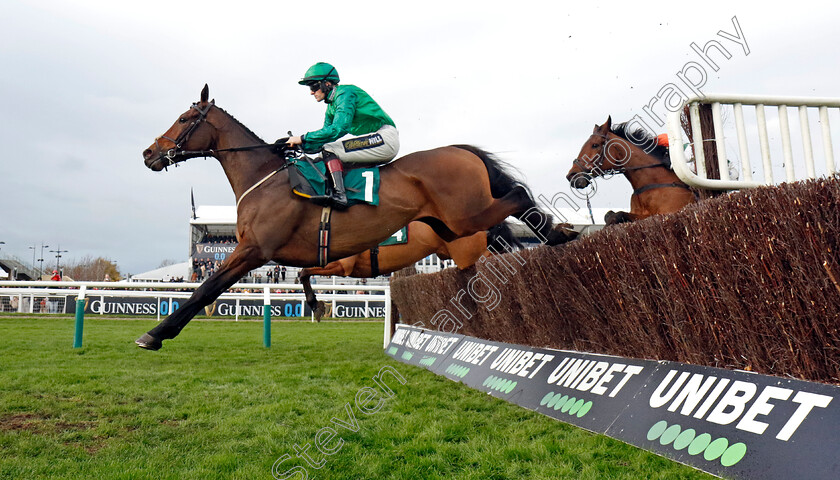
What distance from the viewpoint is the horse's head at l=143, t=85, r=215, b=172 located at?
161 inches

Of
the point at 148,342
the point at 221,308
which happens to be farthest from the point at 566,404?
the point at 221,308

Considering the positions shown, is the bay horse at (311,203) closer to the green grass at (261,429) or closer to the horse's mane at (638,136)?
the green grass at (261,429)

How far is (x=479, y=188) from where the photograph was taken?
13.3ft

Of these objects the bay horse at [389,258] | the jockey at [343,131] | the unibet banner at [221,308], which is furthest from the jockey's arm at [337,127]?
the unibet banner at [221,308]

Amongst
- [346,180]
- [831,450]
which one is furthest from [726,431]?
[346,180]

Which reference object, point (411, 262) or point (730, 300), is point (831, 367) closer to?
point (730, 300)

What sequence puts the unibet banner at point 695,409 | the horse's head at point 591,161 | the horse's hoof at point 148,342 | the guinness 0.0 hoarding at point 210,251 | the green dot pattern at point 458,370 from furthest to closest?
the guinness 0.0 hoarding at point 210,251 → the horse's head at point 591,161 → the green dot pattern at point 458,370 → the horse's hoof at point 148,342 → the unibet banner at point 695,409

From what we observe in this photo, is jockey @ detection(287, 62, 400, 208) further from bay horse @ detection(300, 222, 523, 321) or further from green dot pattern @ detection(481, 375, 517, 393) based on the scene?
bay horse @ detection(300, 222, 523, 321)

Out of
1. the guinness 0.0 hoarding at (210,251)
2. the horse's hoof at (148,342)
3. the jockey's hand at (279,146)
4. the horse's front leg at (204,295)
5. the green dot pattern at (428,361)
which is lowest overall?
the green dot pattern at (428,361)

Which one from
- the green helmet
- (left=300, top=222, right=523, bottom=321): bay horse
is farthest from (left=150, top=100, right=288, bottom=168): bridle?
(left=300, top=222, right=523, bottom=321): bay horse

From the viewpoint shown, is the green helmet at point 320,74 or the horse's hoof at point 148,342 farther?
the green helmet at point 320,74

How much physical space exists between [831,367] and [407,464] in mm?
1687

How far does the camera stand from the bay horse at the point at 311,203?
3766 mm

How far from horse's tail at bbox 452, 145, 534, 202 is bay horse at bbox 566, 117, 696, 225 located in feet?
5.56
